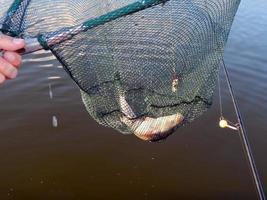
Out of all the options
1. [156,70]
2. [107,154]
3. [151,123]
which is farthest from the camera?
[107,154]

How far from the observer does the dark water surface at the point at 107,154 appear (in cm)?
669

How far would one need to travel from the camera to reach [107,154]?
7.38m

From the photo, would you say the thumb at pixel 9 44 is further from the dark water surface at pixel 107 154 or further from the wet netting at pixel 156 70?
the dark water surface at pixel 107 154

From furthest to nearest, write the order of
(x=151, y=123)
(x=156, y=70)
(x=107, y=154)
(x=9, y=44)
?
(x=107, y=154)
(x=156, y=70)
(x=151, y=123)
(x=9, y=44)

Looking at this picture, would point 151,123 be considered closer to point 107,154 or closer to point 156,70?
point 156,70

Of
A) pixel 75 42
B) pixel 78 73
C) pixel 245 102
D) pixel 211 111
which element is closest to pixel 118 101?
pixel 78 73

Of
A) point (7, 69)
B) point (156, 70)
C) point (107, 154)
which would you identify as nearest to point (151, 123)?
point (156, 70)

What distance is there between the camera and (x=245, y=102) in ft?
29.1

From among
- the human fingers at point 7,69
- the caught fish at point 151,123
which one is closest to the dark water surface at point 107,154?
the caught fish at point 151,123

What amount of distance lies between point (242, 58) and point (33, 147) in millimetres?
6006

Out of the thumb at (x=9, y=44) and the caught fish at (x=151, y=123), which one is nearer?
the thumb at (x=9, y=44)

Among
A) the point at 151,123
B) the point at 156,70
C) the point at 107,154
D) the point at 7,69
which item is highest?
the point at 7,69

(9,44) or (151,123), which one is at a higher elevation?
(9,44)

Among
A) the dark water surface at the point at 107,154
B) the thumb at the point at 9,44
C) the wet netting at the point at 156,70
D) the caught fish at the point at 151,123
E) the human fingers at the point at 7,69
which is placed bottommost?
the dark water surface at the point at 107,154
